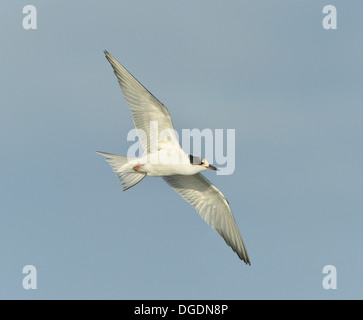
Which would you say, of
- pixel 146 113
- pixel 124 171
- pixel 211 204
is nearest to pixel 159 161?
pixel 124 171

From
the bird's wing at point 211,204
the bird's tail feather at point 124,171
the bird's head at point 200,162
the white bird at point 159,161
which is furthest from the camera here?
the bird's wing at point 211,204

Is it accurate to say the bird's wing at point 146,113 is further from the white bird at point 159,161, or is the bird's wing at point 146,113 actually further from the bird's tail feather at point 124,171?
Answer: the bird's tail feather at point 124,171

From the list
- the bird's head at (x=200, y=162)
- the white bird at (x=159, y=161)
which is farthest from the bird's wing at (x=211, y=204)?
the bird's head at (x=200, y=162)

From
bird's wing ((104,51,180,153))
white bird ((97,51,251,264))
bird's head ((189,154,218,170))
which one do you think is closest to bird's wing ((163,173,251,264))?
white bird ((97,51,251,264))

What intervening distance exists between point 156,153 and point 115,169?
1.15m

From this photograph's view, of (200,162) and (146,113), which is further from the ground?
(146,113)

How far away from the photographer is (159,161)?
60.9ft

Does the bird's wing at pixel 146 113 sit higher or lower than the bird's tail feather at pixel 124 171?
higher

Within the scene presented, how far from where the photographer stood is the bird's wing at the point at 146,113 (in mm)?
17859

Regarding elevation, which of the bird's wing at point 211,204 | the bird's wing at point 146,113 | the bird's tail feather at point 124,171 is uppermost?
the bird's wing at point 146,113

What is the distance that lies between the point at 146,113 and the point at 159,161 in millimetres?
1284

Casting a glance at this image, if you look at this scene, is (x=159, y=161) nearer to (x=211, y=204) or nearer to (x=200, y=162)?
(x=200, y=162)

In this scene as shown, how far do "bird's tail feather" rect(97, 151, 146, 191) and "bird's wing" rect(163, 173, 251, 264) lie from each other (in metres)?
1.97

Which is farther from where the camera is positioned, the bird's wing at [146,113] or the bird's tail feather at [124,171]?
the bird's tail feather at [124,171]
